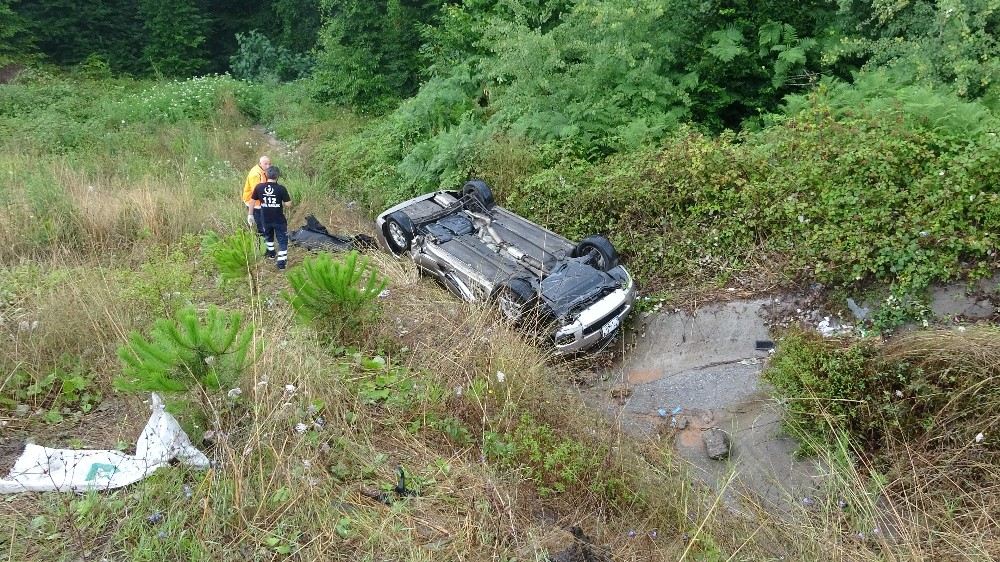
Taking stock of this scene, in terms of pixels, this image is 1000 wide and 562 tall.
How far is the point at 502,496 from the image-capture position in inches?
154

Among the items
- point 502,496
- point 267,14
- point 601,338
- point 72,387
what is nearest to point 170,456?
point 72,387

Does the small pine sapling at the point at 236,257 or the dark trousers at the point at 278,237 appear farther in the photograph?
the dark trousers at the point at 278,237

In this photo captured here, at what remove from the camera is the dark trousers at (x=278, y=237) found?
8328 millimetres

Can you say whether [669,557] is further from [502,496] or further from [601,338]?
[601,338]

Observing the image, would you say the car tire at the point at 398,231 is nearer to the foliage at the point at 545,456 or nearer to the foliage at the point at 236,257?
the foliage at the point at 236,257

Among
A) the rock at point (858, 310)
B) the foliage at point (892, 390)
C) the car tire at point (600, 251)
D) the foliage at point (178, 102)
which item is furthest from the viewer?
the foliage at point (178, 102)

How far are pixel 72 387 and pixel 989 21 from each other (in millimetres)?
9568

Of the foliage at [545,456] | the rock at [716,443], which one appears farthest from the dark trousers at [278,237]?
the rock at [716,443]

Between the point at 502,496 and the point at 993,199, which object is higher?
the point at 993,199

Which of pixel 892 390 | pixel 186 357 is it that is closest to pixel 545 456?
pixel 186 357

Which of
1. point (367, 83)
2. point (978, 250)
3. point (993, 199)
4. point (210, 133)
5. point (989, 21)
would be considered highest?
point (989, 21)

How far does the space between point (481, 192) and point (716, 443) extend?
15.3ft

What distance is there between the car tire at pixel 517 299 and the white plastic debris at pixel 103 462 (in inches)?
122

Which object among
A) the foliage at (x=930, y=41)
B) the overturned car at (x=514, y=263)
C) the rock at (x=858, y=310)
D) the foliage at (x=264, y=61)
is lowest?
the foliage at (x=264, y=61)
